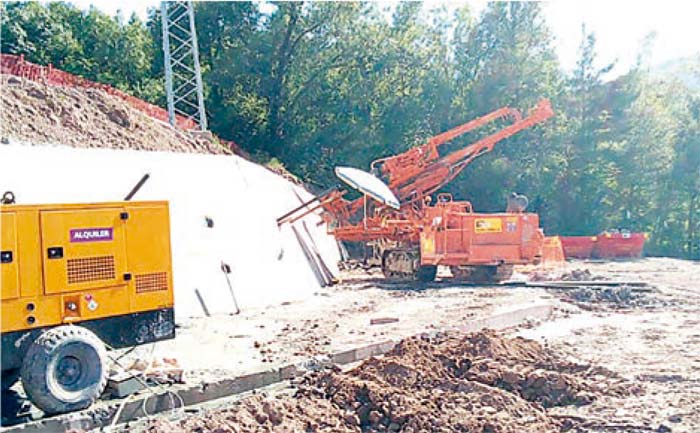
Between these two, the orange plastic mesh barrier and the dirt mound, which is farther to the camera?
the orange plastic mesh barrier

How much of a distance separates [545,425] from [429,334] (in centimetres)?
375

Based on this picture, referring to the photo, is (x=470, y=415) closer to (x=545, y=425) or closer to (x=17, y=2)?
(x=545, y=425)

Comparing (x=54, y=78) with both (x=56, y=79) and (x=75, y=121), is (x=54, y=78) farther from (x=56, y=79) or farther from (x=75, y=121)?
(x=75, y=121)

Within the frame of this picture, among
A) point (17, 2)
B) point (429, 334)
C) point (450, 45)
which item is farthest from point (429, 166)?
point (17, 2)

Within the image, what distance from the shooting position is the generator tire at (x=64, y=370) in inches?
251

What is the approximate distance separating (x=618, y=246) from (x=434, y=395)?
22.4m

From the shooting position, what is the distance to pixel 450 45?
3959cm

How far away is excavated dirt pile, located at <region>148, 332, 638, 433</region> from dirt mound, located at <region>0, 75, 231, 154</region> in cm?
988

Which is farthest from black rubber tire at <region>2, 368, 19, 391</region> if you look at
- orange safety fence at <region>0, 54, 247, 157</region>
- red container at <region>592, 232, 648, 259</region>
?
red container at <region>592, 232, 648, 259</region>

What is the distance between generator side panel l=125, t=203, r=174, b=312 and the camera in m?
7.28

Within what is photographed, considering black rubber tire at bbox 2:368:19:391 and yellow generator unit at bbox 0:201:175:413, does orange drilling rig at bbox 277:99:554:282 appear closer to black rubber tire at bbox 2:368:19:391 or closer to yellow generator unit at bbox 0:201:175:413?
yellow generator unit at bbox 0:201:175:413

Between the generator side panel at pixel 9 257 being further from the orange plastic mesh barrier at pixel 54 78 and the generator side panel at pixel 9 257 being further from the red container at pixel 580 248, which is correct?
the red container at pixel 580 248

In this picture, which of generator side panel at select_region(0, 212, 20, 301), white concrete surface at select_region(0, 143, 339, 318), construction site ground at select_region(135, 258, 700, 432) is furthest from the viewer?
white concrete surface at select_region(0, 143, 339, 318)

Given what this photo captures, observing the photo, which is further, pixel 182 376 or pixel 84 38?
pixel 84 38
